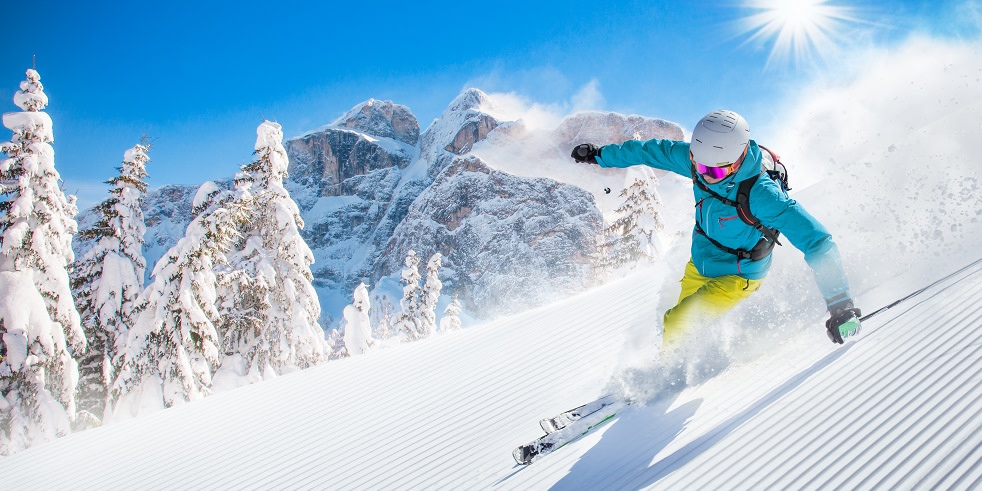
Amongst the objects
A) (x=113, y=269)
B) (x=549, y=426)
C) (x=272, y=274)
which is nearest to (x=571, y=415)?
(x=549, y=426)

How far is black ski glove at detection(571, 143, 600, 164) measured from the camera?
4.78 meters

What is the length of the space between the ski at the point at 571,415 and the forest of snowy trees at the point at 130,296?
11858mm

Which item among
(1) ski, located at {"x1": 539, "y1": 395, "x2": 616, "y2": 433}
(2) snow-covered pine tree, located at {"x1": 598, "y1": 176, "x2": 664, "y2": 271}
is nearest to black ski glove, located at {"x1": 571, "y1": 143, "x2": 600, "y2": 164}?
(1) ski, located at {"x1": 539, "y1": 395, "x2": 616, "y2": 433}

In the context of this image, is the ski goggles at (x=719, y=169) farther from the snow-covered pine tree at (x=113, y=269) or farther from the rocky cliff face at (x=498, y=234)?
the rocky cliff face at (x=498, y=234)

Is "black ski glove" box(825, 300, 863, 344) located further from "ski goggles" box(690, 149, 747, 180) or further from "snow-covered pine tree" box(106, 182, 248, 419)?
"snow-covered pine tree" box(106, 182, 248, 419)

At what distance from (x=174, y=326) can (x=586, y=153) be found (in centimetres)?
1246

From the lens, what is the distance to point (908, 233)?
16.3ft

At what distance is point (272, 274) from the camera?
14.9 m

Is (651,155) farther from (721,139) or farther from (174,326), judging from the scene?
(174,326)

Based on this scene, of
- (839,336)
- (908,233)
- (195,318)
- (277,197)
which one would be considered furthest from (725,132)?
(277,197)

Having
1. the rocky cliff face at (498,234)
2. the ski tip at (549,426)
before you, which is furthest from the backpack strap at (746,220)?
the rocky cliff face at (498,234)

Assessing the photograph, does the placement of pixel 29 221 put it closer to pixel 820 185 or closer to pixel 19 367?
pixel 19 367

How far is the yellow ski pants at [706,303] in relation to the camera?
3770mm

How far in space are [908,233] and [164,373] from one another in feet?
50.8
